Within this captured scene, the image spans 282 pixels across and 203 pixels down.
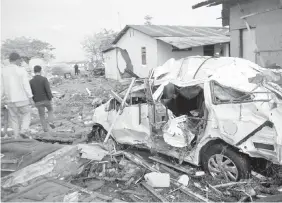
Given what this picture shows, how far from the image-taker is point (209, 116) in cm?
462

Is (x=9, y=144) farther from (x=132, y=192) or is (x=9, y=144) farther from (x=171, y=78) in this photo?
(x=171, y=78)

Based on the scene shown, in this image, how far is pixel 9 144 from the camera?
17.2 ft

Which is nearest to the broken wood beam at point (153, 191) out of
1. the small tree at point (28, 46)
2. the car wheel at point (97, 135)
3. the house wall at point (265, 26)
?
the car wheel at point (97, 135)

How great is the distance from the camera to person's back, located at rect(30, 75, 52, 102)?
7.38 metres

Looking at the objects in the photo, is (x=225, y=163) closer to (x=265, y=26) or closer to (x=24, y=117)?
(x=24, y=117)

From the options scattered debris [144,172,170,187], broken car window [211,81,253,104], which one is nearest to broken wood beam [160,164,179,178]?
scattered debris [144,172,170,187]

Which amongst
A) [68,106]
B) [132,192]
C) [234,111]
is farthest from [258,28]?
[68,106]

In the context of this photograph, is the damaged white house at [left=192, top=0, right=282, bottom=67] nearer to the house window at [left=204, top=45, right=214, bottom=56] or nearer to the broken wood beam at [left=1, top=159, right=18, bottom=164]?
the broken wood beam at [left=1, top=159, right=18, bottom=164]

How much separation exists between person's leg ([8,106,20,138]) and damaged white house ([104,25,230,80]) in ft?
37.8

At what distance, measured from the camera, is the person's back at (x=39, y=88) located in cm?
738

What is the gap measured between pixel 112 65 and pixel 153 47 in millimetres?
7399


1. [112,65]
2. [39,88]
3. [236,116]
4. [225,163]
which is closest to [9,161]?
[39,88]

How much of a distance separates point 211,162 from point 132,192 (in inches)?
55.7

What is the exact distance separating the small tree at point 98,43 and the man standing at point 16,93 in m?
32.5
